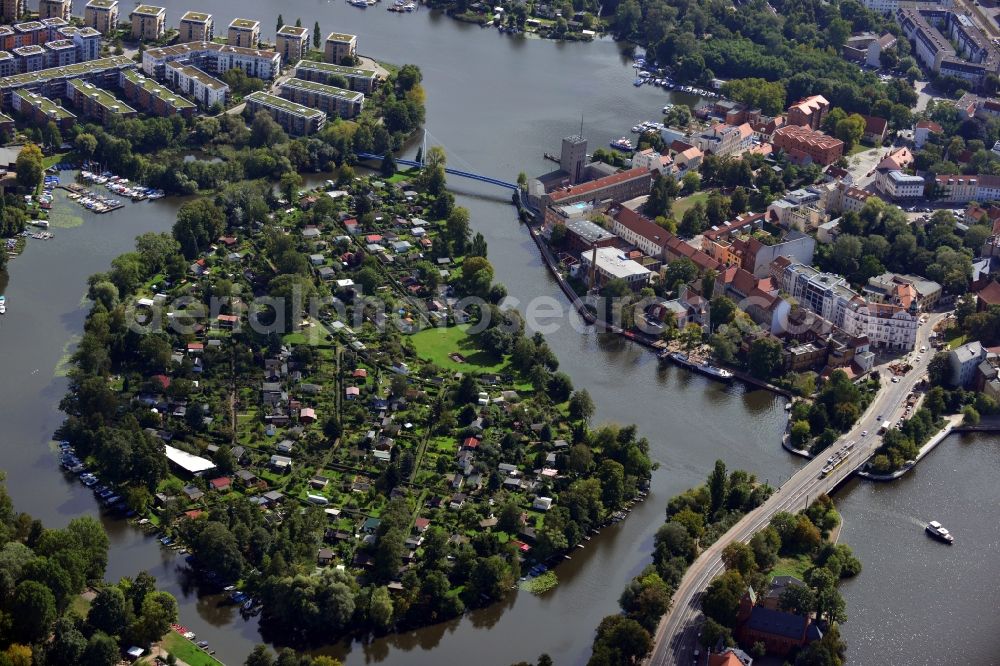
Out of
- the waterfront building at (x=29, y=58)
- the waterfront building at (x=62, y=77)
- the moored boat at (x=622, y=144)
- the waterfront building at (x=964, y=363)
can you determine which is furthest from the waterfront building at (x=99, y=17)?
the waterfront building at (x=964, y=363)

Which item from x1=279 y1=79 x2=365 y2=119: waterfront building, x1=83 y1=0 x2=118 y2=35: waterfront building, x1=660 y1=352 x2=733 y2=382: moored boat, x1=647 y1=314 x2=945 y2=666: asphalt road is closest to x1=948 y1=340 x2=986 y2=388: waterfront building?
x1=647 y1=314 x2=945 y2=666: asphalt road

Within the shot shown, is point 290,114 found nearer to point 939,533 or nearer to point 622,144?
point 622,144

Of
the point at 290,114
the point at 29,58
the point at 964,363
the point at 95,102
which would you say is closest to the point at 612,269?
the point at 964,363

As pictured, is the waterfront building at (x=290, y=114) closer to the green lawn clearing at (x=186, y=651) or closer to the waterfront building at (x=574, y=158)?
the waterfront building at (x=574, y=158)

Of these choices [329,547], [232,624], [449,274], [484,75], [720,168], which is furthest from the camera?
[484,75]

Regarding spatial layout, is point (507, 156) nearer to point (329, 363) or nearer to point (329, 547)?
point (329, 363)

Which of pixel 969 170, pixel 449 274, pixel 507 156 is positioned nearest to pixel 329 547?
pixel 449 274

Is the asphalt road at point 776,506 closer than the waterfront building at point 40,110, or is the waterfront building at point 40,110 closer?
the asphalt road at point 776,506
